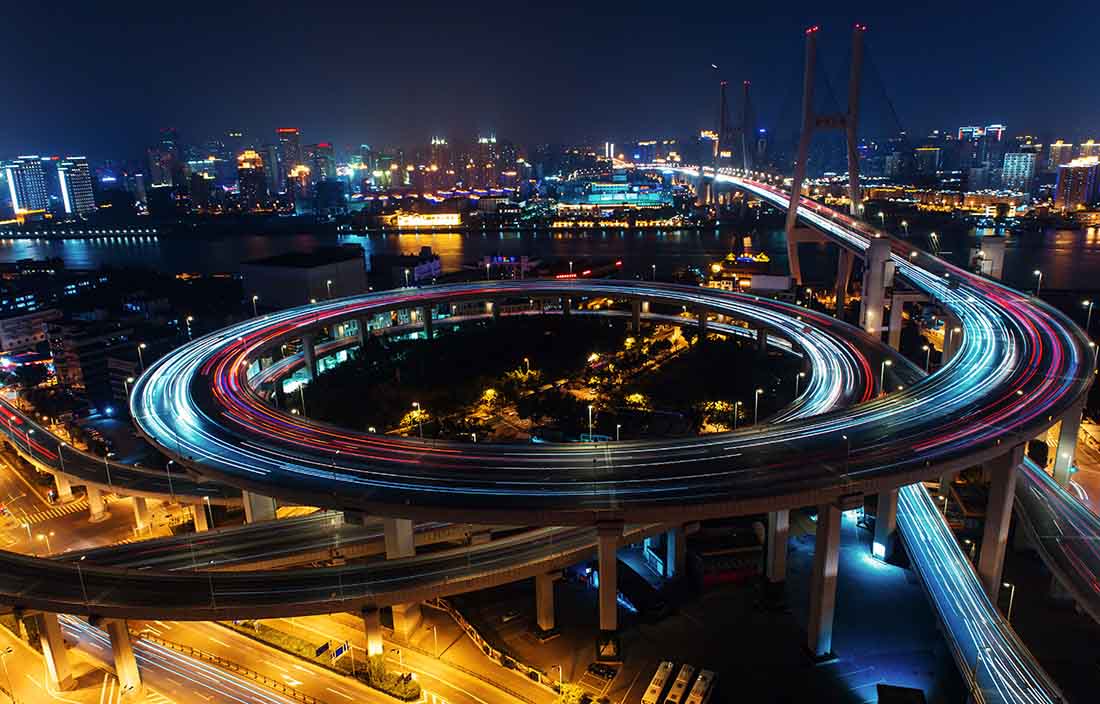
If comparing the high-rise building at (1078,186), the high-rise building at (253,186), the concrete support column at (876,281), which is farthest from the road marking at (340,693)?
the high-rise building at (253,186)

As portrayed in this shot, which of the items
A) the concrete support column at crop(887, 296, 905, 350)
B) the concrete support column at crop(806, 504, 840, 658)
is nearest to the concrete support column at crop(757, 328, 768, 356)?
the concrete support column at crop(887, 296, 905, 350)

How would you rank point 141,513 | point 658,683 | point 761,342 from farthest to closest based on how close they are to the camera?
point 761,342, point 141,513, point 658,683

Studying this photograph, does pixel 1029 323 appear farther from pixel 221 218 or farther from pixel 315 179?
pixel 315 179

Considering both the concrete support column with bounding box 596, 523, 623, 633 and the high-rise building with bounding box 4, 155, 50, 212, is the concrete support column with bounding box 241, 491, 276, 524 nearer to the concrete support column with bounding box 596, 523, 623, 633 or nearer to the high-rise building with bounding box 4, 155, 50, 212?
the concrete support column with bounding box 596, 523, 623, 633

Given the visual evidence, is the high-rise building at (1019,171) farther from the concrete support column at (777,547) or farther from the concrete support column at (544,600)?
the concrete support column at (544,600)

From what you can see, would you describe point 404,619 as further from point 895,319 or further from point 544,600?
point 895,319

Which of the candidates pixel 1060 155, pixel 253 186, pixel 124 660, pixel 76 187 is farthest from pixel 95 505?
pixel 1060 155

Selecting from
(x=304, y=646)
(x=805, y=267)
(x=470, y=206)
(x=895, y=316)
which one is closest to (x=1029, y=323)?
(x=895, y=316)
